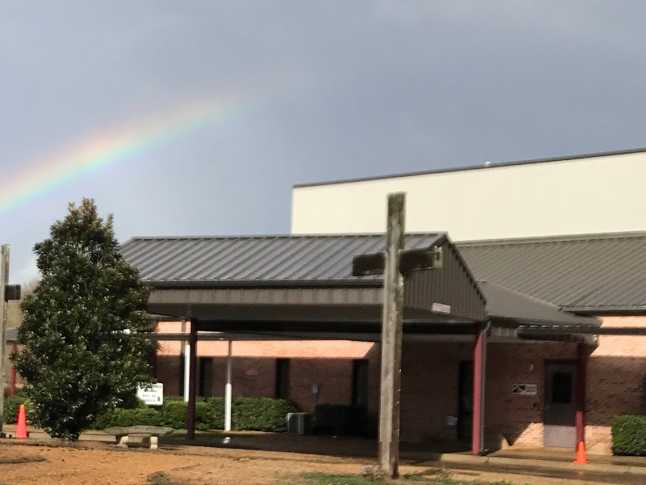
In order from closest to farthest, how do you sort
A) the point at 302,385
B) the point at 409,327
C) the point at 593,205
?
the point at 409,327 < the point at 302,385 < the point at 593,205

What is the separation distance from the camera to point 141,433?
92.7 feet

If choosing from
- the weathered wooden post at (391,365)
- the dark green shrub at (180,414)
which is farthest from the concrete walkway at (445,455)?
the weathered wooden post at (391,365)

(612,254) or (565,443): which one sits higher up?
(612,254)

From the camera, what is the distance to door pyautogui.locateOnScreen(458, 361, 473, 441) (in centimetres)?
3066

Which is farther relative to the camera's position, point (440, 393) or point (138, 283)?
point (440, 393)

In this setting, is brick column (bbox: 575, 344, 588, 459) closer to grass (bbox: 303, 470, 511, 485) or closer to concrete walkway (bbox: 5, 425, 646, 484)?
concrete walkway (bbox: 5, 425, 646, 484)


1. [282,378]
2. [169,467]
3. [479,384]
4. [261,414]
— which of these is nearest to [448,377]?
[261,414]

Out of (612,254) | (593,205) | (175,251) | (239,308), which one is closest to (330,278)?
(239,308)

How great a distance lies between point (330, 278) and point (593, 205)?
67.2 feet

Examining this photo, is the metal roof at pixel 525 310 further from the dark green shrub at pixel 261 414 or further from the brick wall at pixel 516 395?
the dark green shrub at pixel 261 414

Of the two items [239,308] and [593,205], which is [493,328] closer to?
[239,308]

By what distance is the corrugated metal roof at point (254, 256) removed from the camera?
2214 cm

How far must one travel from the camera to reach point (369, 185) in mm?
47375

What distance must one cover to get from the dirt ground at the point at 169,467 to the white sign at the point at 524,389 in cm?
843
